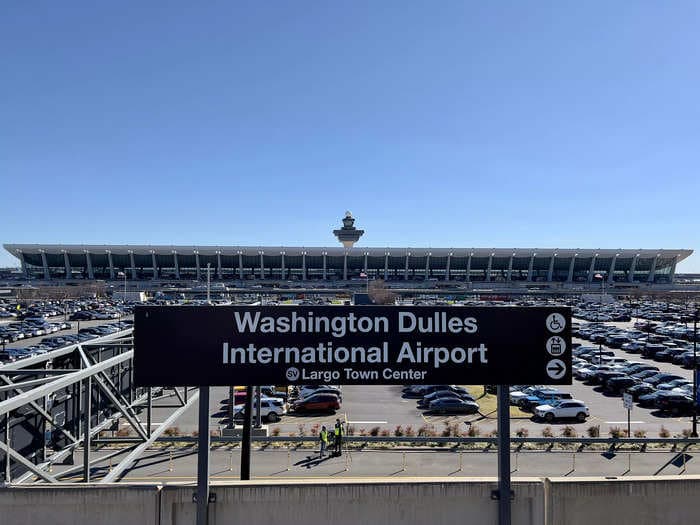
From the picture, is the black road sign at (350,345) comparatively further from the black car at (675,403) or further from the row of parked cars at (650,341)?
the row of parked cars at (650,341)

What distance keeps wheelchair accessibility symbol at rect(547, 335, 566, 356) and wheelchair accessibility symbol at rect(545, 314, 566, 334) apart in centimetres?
7

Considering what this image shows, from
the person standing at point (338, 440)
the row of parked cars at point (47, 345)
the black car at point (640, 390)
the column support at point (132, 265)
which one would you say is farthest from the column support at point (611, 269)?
the person standing at point (338, 440)

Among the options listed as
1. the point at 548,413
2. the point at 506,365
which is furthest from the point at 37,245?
the point at 506,365

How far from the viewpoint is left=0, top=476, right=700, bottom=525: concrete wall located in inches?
174

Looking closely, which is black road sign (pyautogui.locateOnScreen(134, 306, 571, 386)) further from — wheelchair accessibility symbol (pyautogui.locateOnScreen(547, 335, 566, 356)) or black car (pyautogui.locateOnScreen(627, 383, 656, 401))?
black car (pyautogui.locateOnScreen(627, 383, 656, 401))

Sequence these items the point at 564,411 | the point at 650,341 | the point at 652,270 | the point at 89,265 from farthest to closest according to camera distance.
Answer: the point at 652,270, the point at 89,265, the point at 650,341, the point at 564,411

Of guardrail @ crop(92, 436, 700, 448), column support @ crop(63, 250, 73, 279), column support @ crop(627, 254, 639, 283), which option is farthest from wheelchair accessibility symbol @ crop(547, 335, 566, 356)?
column support @ crop(627, 254, 639, 283)

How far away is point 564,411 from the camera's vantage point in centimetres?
1991

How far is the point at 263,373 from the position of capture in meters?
4.62

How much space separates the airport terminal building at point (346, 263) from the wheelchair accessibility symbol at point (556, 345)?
107 m

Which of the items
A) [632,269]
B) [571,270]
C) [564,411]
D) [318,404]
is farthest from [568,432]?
[632,269]

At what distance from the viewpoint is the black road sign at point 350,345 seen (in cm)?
458

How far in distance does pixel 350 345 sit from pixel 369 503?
159 centimetres

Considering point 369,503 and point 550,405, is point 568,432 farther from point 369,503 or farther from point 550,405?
point 369,503
